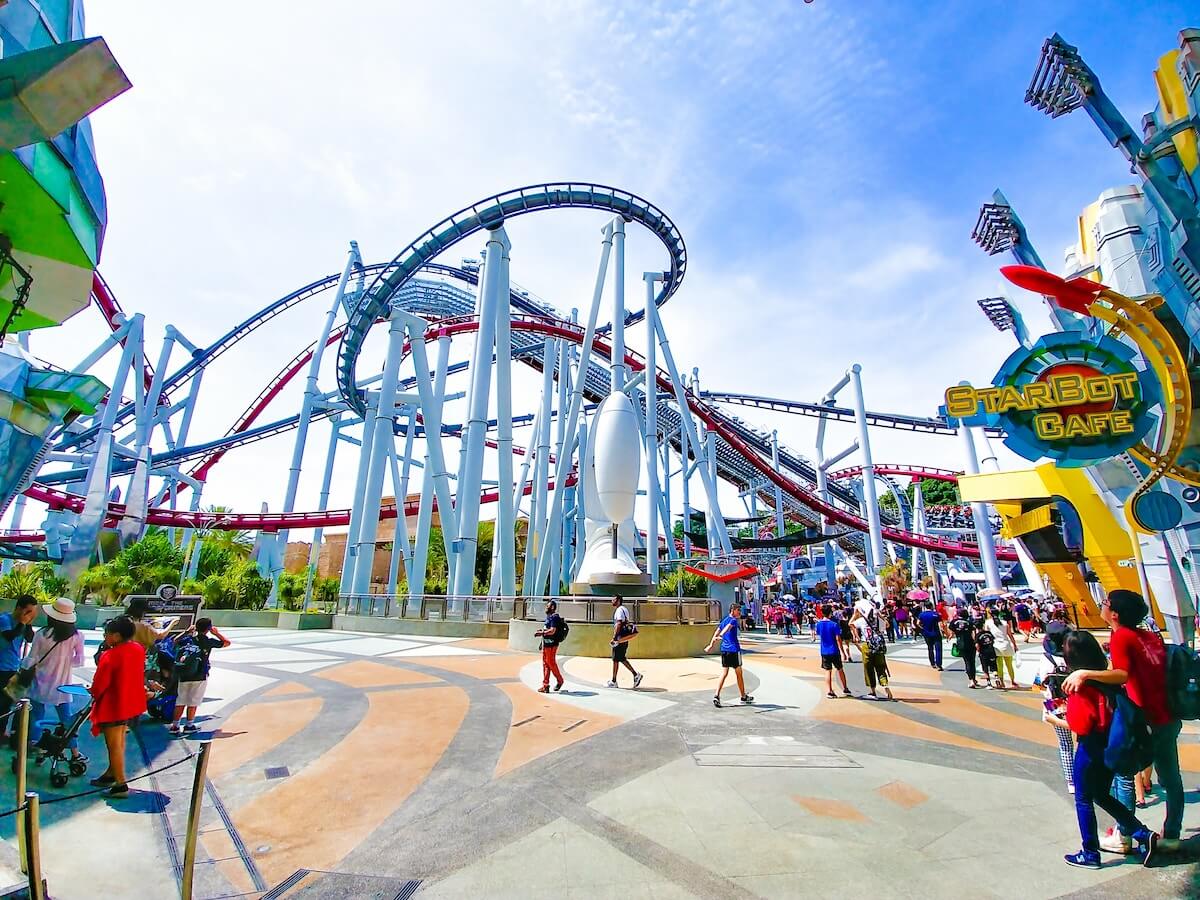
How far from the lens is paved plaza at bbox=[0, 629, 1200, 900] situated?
9.30 feet

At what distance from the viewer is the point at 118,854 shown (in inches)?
121

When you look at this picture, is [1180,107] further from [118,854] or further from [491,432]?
[491,432]

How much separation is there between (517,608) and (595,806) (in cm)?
1108

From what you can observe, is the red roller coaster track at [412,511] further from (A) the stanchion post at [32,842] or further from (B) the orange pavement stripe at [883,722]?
(A) the stanchion post at [32,842]

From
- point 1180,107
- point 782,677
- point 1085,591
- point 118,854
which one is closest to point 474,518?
point 782,677

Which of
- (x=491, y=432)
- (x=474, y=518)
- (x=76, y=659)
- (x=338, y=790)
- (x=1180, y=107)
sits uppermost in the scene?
(x=491, y=432)

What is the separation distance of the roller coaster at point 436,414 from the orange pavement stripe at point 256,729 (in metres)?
10.8

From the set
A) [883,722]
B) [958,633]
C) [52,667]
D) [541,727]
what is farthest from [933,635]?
[52,667]

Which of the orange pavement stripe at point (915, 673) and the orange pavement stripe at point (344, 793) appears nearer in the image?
the orange pavement stripe at point (344, 793)

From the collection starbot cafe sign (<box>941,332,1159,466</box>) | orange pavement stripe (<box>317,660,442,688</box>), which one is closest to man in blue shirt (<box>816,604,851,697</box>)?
starbot cafe sign (<box>941,332,1159,466</box>)

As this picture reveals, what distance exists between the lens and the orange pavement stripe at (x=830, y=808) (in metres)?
3.58

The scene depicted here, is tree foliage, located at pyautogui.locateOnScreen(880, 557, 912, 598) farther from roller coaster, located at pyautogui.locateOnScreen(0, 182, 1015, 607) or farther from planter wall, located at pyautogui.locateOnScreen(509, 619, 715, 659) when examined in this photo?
planter wall, located at pyautogui.locateOnScreen(509, 619, 715, 659)

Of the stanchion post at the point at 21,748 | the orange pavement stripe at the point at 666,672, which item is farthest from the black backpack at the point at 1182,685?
the stanchion post at the point at 21,748

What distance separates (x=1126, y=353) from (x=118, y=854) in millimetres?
10176
